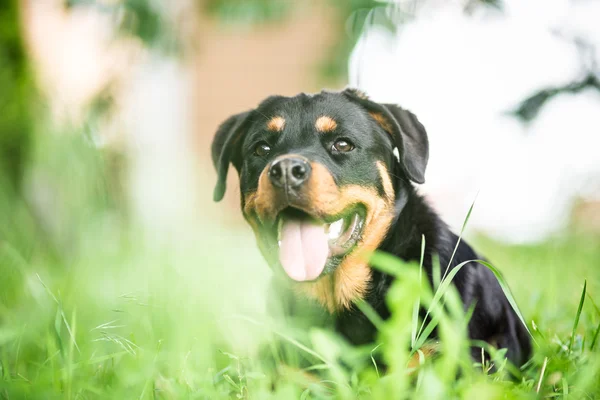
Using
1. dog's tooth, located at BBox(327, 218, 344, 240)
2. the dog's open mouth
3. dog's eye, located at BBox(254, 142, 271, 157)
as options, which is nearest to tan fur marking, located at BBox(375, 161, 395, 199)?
the dog's open mouth

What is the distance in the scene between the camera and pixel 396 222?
2.52 meters

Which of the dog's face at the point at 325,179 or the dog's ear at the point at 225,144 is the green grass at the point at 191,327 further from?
the dog's ear at the point at 225,144

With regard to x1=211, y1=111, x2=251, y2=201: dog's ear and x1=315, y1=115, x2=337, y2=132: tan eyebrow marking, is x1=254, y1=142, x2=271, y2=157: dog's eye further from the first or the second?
x1=315, y1=115, x2=337, y2=132: tan eyebrow marking

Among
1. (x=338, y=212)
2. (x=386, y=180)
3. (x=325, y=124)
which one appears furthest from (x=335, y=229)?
(x=325, y=124)

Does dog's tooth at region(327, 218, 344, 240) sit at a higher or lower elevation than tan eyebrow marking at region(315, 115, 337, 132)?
lower

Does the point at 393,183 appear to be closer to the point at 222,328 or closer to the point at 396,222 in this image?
the point at 396,222

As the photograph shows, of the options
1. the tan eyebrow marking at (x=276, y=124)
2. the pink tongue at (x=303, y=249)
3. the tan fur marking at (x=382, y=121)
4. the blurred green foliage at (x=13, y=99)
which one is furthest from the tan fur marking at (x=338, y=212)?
the blurred green foliage at (x=13, y=99)

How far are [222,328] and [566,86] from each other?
3.55m

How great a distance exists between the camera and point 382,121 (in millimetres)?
2625

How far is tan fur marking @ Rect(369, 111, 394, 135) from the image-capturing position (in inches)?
102

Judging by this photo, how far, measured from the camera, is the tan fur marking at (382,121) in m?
2.60

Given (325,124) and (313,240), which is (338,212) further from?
(325,124)

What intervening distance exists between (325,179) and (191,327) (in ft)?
2.74

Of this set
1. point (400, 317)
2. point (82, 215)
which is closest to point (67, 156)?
point (82, 215)
